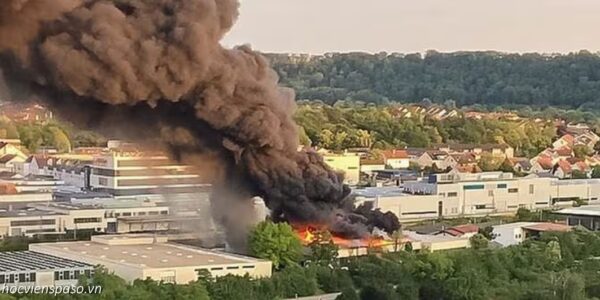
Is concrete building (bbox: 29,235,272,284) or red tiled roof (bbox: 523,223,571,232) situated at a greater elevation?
red tiled roof (bbox: 523,223,571,232)

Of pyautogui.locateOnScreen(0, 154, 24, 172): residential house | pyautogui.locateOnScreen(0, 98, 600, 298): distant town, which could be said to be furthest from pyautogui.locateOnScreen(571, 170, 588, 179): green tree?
pyautogui.locateOnScreen(0, 154, 24, 172): residential house

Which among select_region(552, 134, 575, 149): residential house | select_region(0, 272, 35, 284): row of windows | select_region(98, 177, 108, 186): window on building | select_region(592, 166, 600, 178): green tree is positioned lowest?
select_region(0, 272, 35, 284): row of windows

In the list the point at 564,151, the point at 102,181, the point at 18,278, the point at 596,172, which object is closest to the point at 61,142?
the point at 102,181

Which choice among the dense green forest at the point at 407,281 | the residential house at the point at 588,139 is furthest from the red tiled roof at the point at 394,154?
the dense green forest at the point at 407,281

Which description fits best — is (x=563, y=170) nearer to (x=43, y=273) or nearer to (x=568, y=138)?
(x=568, y=138)

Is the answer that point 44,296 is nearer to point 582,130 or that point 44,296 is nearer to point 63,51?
point 63,51

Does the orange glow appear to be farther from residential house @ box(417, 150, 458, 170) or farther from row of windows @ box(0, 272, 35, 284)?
residential house @ box(417, 150, 458, 170)
